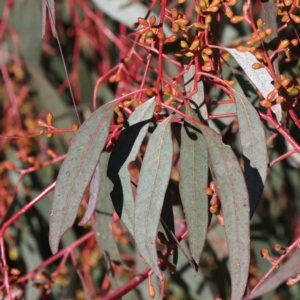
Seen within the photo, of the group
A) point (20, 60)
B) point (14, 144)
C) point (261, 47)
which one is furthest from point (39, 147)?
point (261, 47)

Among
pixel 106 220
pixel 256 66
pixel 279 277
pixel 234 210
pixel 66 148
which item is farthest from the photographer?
pixel 66 148

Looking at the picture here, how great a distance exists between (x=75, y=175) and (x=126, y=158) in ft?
0.32

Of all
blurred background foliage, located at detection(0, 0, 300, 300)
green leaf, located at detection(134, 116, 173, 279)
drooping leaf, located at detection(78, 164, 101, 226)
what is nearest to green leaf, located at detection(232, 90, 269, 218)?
green leaf, located at detection(134, 116, 173, 279)

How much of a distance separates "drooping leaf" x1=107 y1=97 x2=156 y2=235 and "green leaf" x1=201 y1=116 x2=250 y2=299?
0.13 m

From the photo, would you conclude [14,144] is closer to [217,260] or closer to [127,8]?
[127,8]

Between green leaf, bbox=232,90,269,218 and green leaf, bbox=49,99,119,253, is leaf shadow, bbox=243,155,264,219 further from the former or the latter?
green leaf, bbox=49,99,119,253

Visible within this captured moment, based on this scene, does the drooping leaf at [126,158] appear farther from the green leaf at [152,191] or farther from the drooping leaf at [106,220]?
the drooping leaf at [106,220]

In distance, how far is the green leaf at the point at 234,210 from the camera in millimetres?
901

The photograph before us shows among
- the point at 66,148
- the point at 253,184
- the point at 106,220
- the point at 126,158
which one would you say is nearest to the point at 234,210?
the point at 253,184

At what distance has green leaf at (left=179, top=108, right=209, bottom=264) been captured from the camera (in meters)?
0.96

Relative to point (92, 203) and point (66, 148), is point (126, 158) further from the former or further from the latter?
point (66, 148)

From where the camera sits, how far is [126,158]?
1015 millimetres

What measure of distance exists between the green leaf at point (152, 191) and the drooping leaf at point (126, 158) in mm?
35

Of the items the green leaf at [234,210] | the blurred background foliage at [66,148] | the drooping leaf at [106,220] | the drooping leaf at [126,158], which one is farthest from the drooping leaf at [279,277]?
the blurred background foliage at [66,148]
